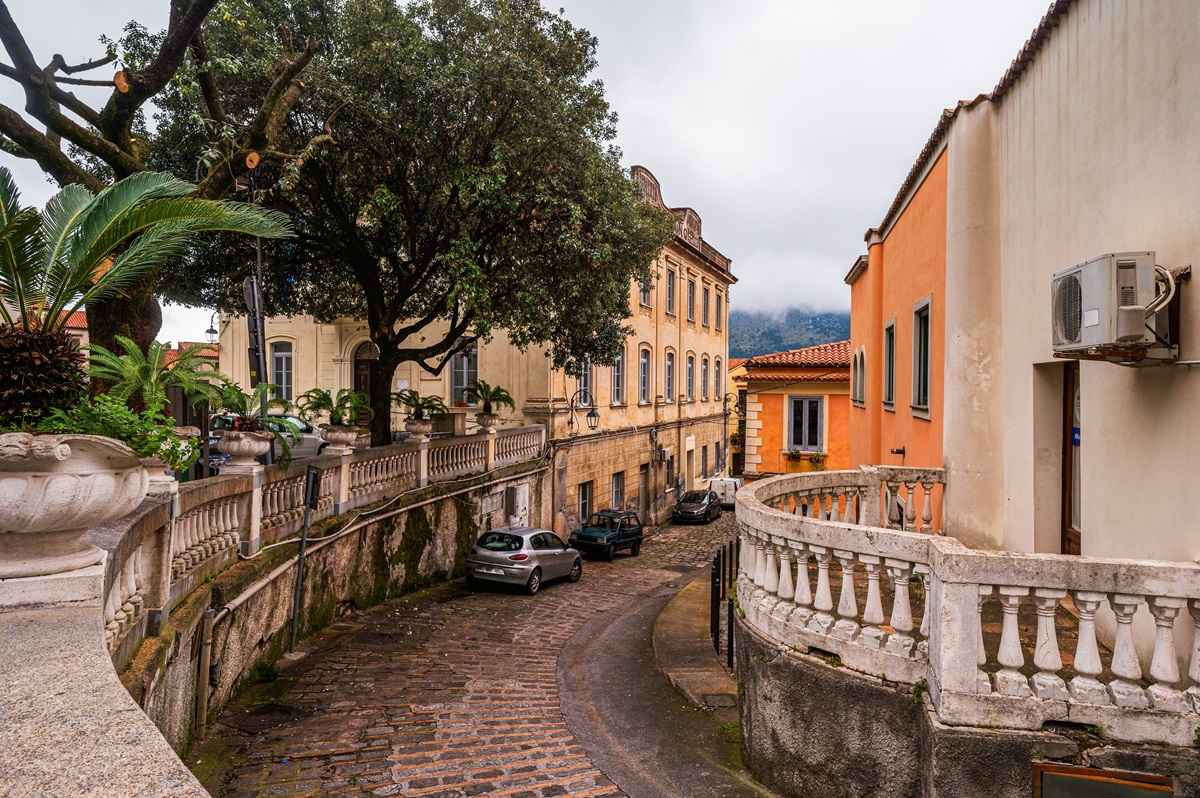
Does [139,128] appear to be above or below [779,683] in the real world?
above

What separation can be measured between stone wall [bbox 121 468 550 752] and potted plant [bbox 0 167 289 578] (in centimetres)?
123

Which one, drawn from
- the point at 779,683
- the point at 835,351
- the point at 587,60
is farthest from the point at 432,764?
the point at 835,351

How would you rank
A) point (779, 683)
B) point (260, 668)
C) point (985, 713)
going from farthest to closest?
point (260, 668) < point (779, 683) < point (985, 713)

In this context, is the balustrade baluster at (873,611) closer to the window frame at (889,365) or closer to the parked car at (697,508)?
the window frame at (889,365)

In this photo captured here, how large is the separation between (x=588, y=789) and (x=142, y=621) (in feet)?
11.5

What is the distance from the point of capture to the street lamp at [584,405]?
74.3 ft

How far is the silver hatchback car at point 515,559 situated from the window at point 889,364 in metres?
7.50

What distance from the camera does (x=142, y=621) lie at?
4879mm

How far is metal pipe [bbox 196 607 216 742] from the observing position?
659cm

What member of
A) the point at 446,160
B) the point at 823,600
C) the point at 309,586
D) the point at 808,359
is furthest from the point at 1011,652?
the point at 808,359

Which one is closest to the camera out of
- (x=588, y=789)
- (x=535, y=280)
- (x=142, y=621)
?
(x=142, y=621)

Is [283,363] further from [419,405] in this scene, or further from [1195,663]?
[1195,663]

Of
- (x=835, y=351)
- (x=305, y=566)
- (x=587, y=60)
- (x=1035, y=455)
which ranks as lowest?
(x=305, y=566)

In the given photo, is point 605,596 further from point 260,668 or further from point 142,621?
point 142,621
